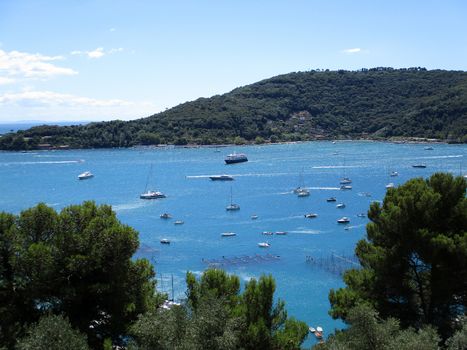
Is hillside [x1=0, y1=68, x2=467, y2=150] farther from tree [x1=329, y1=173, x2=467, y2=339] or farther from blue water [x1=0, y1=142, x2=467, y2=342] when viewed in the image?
tree [x1=329, y1=173, x2=467, y2=339]

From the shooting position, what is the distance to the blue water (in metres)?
38.4

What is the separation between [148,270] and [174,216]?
43.2 metres

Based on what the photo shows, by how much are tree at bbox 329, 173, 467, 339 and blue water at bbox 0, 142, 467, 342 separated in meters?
10.8

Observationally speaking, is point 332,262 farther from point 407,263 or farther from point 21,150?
point 21,150

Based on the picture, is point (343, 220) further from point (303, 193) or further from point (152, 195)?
point (152, 195)

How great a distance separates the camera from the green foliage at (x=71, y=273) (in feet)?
47.3

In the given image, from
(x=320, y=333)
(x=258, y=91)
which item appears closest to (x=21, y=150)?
(x=258, y=91)

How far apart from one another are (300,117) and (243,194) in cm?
10066

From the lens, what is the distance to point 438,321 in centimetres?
1642

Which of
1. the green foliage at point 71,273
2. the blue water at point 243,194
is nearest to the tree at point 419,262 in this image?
the green foliage at point 71,273

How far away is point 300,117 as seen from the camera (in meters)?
168

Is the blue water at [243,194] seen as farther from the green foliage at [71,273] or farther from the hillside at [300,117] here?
the green foliage at [71,273]

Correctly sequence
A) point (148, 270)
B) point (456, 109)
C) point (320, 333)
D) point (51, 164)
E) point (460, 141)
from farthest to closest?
1. point (456, 109)
2. point (460, 141)
3. point (51, 164)
4. point (320, 333)
5. point (148, 270)

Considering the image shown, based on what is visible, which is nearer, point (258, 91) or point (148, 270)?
point (148, 270)
